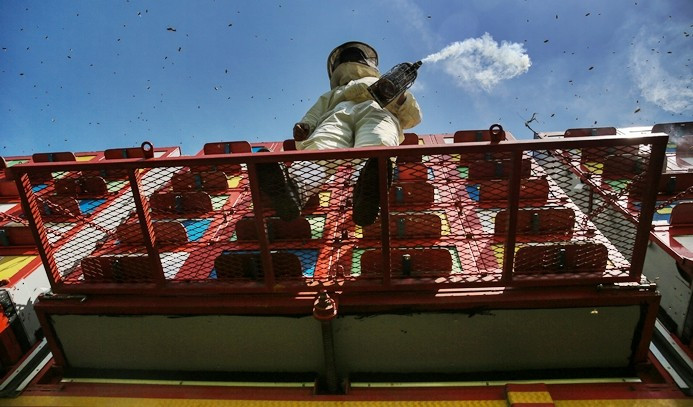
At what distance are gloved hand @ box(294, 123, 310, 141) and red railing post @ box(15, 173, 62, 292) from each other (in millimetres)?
2547

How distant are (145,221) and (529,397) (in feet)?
12.4

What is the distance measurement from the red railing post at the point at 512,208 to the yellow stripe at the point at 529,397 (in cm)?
101

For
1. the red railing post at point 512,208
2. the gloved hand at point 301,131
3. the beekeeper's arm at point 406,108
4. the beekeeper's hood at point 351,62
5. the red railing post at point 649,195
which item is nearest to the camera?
the red railing post at point 649,195

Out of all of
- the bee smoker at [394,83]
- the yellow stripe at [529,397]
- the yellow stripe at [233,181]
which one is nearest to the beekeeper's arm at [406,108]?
the bee smoker at [394,83]

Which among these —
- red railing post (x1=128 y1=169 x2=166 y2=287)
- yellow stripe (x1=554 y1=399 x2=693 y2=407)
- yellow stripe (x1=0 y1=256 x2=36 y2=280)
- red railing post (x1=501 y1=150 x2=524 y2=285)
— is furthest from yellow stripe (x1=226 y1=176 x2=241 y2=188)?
yellow stripe (x1=554 y1=399 x2=693 y2=407)

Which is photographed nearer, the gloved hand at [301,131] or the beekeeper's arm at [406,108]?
the gloved hand at [301,131]

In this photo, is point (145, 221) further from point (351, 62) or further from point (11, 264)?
point (11, 264)

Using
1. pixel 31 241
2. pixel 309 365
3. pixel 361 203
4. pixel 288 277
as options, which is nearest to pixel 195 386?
pixel 309 365

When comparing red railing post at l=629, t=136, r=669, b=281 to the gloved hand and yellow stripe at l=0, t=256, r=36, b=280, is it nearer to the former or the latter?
the gloved hand

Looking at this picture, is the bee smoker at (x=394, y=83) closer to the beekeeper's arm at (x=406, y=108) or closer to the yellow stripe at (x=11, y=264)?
the beekeeper's arm at (x=406, y=108)

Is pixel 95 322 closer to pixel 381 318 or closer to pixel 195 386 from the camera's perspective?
pixel 195 386

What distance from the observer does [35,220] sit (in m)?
3.50

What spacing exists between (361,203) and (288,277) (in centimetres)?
113

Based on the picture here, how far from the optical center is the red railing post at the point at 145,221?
3.30 meters
